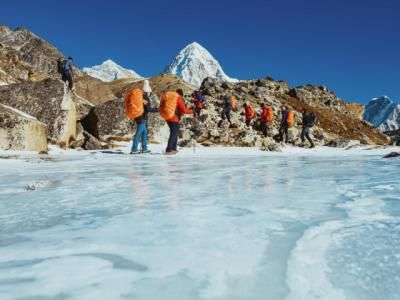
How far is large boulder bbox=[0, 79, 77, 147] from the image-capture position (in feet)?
52.3

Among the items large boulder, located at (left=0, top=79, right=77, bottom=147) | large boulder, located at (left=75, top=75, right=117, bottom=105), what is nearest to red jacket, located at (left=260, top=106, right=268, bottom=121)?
large boulder, located at (left=0, top=79, right=77, bottom=147)

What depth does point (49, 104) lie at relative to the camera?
53.3ft

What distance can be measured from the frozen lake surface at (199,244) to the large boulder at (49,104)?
37.3 ft

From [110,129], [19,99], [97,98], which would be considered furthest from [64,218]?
[97,98]

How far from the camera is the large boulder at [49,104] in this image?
15.9 m

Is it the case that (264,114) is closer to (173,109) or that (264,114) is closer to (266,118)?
(266,118)

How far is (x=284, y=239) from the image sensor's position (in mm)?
2900

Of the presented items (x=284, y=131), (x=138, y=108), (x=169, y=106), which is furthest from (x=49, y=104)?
(x=284, y=131)

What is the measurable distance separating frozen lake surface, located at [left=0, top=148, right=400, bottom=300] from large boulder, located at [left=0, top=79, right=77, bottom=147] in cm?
1137

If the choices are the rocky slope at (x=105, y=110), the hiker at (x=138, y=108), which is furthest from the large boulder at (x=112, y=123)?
the hiker at (x=138, y=108)

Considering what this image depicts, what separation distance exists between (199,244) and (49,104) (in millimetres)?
14823

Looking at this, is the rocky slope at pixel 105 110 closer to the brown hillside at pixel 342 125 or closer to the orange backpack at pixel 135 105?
the brown hillside at pixel 342 125

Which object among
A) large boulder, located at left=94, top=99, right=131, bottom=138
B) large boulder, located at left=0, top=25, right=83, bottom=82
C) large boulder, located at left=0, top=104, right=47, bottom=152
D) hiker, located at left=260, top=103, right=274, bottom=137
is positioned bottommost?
large boulder, located at left=0, top=104, right=47, bottom=152

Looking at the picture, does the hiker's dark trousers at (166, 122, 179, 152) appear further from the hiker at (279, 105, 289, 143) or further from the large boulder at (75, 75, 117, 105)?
the large boulder at (75, 75, 117, 105)
